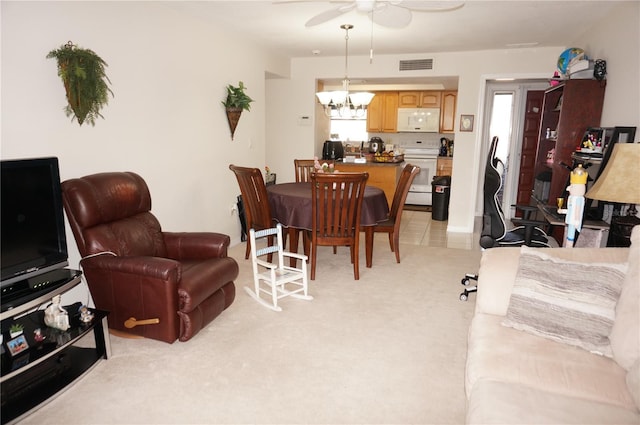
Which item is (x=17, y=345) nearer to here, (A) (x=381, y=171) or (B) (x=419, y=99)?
(A) (x=381, y=171)

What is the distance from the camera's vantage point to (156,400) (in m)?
2.10

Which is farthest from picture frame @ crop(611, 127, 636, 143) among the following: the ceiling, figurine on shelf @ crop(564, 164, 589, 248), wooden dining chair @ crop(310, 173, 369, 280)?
wooden dining chair @ crop(310, 173, 369, 280)

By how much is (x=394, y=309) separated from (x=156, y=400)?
5.96 feet

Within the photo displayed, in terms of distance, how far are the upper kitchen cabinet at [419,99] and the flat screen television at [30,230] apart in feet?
21.7

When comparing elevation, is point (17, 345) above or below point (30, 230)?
below

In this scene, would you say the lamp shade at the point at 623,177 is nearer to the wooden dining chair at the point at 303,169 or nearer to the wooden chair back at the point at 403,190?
the wooden chair back at the point at 403,190

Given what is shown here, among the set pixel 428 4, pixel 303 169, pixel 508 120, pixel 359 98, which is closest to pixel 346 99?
pixel 359 98

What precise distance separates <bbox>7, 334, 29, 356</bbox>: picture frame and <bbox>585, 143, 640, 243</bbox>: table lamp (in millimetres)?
2984

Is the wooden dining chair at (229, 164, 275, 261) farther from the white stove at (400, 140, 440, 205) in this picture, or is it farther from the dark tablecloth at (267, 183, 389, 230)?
the white stove at (400, 140, 440, 205)

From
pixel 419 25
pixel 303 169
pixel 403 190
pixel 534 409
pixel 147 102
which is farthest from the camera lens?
pixel 303 169

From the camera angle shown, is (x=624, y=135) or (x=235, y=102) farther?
(x=235, y=102)

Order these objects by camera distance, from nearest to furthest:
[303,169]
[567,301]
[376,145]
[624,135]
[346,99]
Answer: [567,301], [624,135], [346,99], [303,169], [376,145]

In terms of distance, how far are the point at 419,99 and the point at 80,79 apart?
6269 millimetres

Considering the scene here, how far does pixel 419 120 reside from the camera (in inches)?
307
